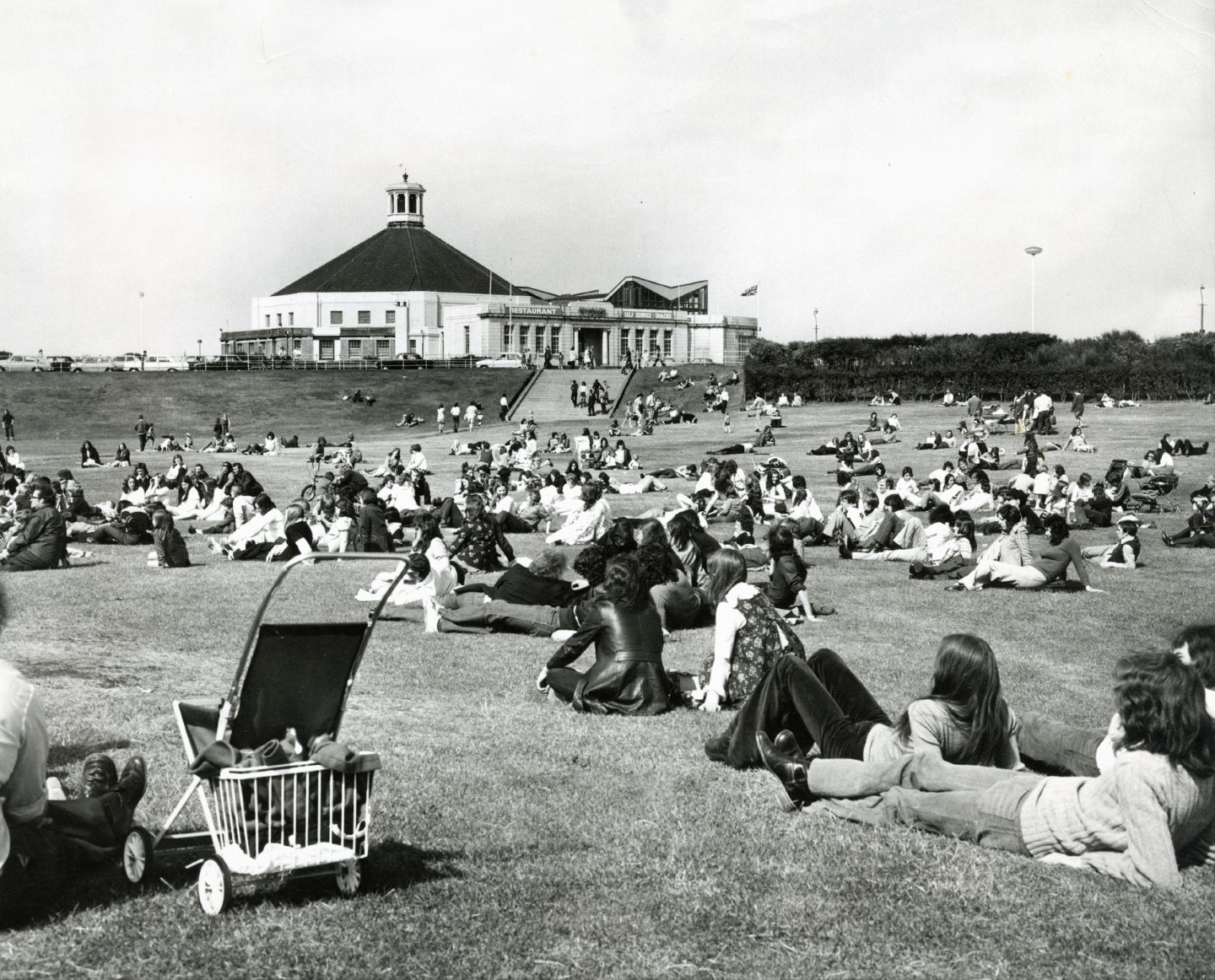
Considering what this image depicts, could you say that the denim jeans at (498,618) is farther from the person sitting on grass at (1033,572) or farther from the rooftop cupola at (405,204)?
the rooftop cupola at (405,204)

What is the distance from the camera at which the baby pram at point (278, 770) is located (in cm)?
476

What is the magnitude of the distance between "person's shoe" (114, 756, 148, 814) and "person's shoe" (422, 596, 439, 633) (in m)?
6.56

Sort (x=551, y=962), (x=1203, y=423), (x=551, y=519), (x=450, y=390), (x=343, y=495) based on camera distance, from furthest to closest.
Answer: (x=450, y=390)
(x=1203, y=423)
(x=551, y=519)
(x=343, y=495)
(x=551, y=962)

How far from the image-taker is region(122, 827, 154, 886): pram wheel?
16.4 feet

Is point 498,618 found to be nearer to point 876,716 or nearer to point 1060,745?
point 876,716

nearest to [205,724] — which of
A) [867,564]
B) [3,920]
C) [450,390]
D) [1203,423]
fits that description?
[3,920]

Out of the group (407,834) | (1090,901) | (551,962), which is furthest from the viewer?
(407,834)

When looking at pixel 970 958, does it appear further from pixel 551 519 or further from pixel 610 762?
pixel 551 519

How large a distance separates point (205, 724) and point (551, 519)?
17.3m

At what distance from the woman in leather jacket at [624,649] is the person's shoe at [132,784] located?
3.58 metres

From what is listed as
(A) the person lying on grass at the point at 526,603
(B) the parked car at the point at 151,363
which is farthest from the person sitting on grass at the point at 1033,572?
(B) the parked car at the point at 151,363

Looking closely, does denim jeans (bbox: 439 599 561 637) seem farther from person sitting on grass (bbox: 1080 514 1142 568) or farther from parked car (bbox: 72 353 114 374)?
parked car (bbox: 72 353 114 374)

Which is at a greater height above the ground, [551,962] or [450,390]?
[450,390]

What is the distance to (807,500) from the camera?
2080cm
